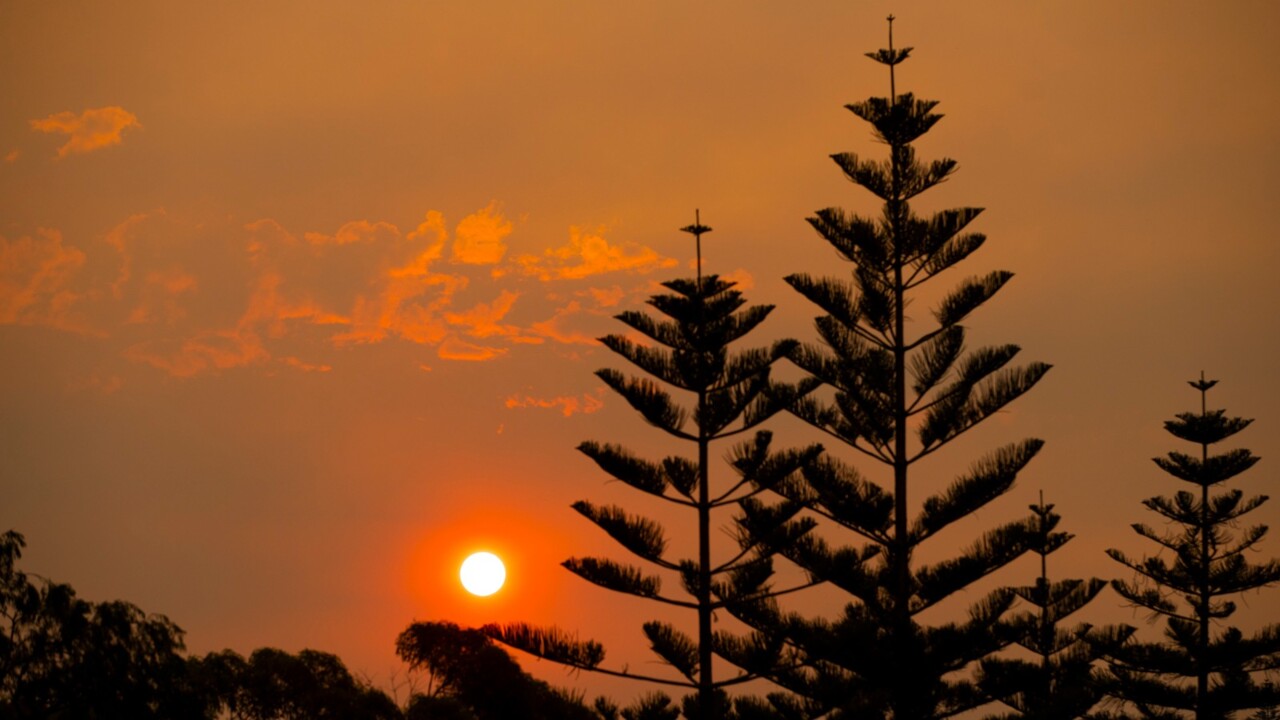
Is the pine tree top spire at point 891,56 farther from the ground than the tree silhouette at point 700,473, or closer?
farther from the ground

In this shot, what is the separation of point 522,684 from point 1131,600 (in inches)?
576

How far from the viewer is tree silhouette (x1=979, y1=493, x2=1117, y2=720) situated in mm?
18078

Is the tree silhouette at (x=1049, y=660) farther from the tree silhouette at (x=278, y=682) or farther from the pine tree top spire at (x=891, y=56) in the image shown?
the tree silhouette at (x=278, y=682)

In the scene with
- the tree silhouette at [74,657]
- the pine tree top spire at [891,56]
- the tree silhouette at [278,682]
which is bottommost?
the tree silhouette at [74,657]

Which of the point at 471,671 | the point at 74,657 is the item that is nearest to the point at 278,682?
the point at 471,671

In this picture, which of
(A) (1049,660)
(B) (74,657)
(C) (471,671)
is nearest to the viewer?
(B) (74,657)

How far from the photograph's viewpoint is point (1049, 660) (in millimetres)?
22141

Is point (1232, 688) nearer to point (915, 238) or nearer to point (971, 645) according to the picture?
point (971, 645)

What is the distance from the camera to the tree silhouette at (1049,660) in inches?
712

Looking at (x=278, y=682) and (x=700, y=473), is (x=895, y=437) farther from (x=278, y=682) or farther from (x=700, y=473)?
(x=278, y=682)

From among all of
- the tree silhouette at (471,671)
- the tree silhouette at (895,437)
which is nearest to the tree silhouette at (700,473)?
the tree silhouette at (895,437)

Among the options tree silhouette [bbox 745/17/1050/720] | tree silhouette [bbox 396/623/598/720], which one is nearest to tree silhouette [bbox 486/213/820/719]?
tree silhouette [bbox 745/17/1050/720]

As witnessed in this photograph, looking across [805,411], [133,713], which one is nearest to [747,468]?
[805,411]

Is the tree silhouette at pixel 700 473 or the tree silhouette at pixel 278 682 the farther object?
the tree silhouette at pixel 278 682
